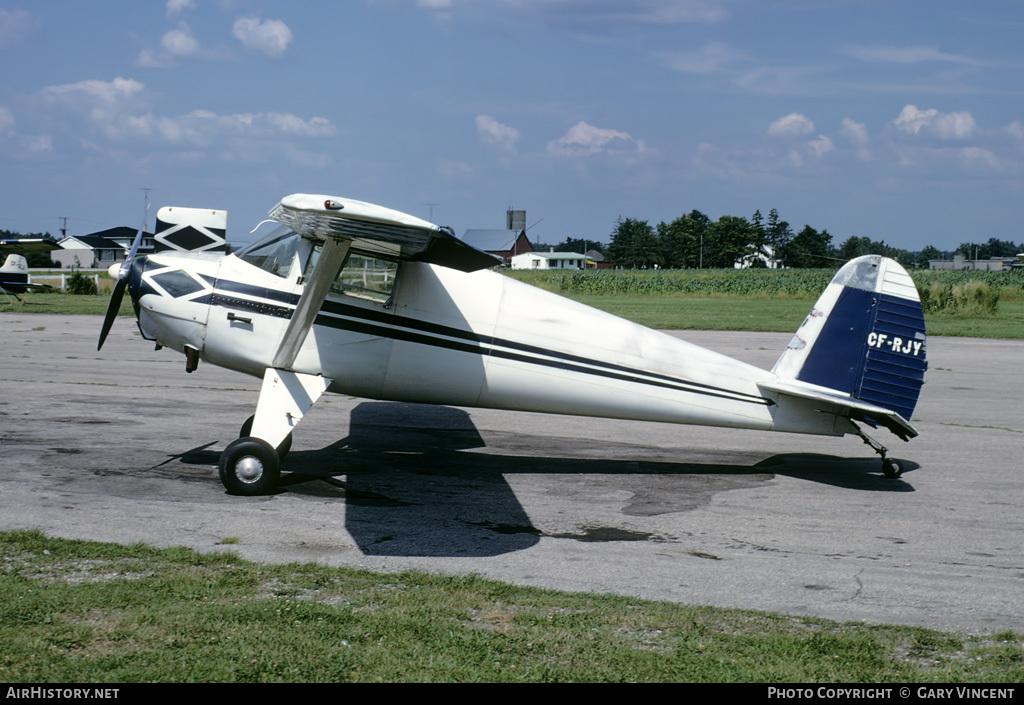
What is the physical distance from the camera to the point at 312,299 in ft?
26.9

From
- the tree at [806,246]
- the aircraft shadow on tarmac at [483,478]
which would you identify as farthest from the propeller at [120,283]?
the tree at [806,246]

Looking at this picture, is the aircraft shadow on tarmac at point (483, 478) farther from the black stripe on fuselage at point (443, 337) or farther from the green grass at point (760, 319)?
the green grass at point (760, 319)

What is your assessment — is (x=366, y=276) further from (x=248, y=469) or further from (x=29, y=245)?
(x=29, y=245)

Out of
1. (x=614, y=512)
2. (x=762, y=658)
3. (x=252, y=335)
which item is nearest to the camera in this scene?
(x=762, y=658)

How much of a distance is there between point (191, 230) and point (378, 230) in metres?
3.75

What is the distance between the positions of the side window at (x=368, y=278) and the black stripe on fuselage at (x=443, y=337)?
160 mm

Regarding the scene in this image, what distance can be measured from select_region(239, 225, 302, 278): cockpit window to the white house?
12679cm

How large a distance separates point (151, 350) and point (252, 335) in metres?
12.4

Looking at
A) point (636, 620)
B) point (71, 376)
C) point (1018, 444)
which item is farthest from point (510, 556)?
point (71, 376)

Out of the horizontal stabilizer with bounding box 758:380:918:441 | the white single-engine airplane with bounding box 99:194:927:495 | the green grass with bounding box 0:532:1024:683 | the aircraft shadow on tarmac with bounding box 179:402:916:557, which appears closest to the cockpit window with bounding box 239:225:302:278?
the white single-engine airplane with bounding box 99:194:927:495

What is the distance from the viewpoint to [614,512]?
8102 mm

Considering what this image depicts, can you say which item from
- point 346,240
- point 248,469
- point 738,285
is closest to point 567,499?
point 248,469

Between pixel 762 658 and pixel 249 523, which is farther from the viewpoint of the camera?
pixel 249 523
